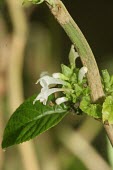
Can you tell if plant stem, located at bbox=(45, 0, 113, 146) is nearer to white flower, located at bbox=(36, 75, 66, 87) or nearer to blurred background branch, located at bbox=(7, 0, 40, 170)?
white flower, located at bbox=(36, 75, 66, 87)

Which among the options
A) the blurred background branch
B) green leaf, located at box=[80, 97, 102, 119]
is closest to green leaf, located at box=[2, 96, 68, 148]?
green leaf, located at box=[80, 97, 102, 119]

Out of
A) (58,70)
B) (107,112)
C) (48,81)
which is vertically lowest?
(107,112)

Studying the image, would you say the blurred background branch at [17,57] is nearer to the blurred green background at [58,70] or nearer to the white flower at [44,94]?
the blurred green background at [58,70]

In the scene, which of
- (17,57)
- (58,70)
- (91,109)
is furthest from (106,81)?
(58,70)

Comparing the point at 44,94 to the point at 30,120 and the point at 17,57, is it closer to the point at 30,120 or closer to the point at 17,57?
the point at 30,120

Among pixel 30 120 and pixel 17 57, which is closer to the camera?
pixel 30 120

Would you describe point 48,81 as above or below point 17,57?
below

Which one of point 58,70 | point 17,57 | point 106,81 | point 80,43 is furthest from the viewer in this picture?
point 58,70

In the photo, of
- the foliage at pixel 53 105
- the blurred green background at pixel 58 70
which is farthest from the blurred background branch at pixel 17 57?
the foliage at pixel 53 105
